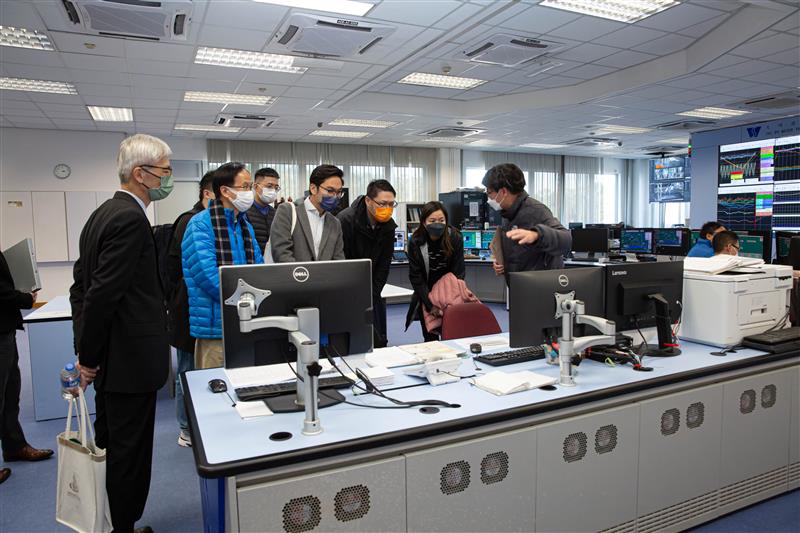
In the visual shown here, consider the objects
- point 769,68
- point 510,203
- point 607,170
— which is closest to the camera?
point 510,203

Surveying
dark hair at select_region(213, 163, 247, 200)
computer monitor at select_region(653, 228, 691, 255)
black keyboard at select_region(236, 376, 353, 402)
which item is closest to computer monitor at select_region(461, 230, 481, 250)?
computer monitor at select_region(653, 228, 691, 255)

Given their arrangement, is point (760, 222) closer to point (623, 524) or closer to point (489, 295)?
point (489, 295)

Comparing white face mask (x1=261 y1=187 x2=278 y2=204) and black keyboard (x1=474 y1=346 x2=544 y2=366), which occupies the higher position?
white face mask (x1=261 y1=187 x2=278 y2=204)

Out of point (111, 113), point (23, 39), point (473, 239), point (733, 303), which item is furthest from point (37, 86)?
point (733, 303)

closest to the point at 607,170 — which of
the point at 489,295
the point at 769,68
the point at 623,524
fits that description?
the point at 489,295

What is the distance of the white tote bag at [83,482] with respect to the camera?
1863mm

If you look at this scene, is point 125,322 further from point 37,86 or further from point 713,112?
point 713,112

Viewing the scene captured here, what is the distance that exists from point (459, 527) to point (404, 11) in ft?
12.6

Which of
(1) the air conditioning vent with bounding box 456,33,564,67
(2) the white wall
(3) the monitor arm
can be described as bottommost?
(3) the monitor arm

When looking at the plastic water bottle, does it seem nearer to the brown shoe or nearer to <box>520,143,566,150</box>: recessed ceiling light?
the brown shoe

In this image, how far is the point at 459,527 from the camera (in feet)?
5.53

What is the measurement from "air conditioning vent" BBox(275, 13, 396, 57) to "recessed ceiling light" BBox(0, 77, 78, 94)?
3090 millimetres

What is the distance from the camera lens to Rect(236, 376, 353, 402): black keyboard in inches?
72.8

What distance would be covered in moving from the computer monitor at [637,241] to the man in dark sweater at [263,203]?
5705mm
